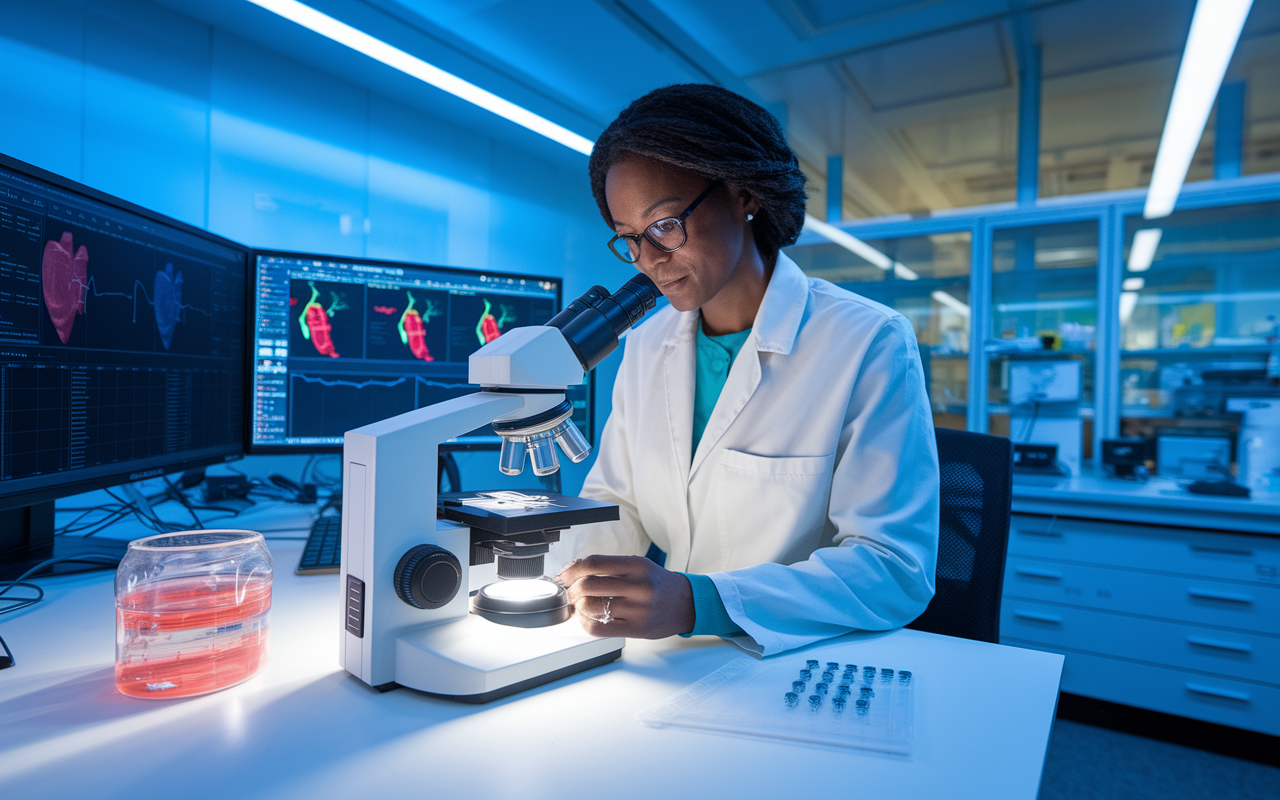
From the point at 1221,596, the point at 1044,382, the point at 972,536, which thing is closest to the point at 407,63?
the point at 972,536

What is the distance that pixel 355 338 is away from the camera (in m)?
1.46

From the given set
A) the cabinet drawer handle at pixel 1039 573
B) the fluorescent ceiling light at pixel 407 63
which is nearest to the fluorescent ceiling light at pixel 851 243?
the fluorescent ceiling light at pixel 407 63

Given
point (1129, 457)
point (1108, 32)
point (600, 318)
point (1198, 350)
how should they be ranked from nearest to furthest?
point (600, 318)
point (1129, 457)
point (1198, 350)
point (1108, 32)

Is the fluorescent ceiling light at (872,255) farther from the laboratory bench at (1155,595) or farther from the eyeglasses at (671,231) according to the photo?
the eyeglasses at (671,231)

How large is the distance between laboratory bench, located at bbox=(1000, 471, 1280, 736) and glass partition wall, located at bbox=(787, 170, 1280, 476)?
19.0 inches

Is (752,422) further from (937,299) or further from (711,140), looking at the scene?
(937,299)

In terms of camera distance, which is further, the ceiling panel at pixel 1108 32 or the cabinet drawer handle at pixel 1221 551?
the ceiling panel at pixel 1108 32

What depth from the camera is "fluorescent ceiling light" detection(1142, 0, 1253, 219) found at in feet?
6.10

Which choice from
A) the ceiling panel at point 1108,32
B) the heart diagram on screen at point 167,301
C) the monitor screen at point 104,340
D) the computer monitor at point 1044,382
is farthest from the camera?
the computer monitor at point 1044,382

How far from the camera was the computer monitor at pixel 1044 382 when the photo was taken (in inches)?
107

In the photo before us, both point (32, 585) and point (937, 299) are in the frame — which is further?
point (937, 299)

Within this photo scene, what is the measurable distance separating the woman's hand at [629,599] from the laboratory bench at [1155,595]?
1845 millimetres

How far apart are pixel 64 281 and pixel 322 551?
0.55 metres

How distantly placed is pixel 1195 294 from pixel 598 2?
8.87ft
